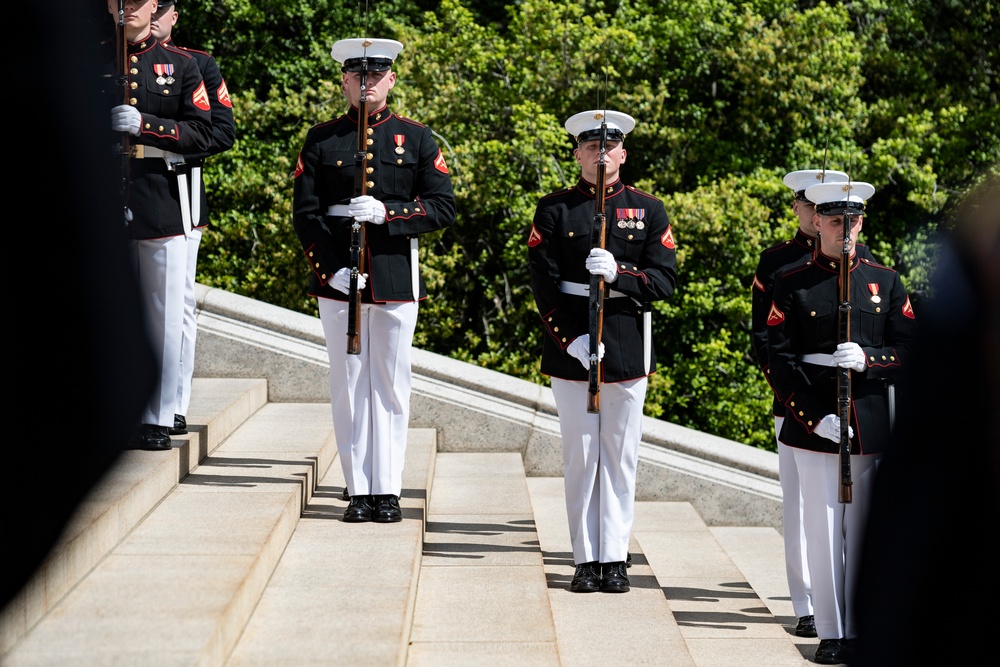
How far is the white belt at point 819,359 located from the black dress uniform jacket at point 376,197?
168 centimetres

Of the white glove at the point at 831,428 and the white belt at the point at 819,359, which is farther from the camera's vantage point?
the white belt at the point at 819,359

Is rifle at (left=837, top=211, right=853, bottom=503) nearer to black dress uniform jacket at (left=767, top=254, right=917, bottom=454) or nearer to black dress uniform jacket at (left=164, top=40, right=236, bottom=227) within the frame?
black dress uniform jacket at (left=767, top=254, right=917, bottom=454)

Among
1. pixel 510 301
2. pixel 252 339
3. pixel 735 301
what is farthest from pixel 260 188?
pixel 252 339

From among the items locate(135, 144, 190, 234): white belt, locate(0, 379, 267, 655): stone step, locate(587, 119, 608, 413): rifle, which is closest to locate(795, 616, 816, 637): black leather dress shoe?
locate(587, 119, 608, 413): rifle

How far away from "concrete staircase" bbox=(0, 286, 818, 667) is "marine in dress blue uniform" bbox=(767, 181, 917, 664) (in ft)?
1.47

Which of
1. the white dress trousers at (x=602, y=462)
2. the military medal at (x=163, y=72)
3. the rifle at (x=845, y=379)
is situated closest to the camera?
the rifle at (x=845, y=379)

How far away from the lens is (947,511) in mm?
1268

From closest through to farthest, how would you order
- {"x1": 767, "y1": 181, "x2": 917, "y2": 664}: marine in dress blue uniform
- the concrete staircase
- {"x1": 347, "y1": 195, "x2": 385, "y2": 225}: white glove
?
1. the concrete staircase
2. {"x1": 767, "y1": 181, "x2": 917, "y2": 664}: marine in dress blue uniform
3. {"x1": 347, "y1": 195, "x2": 385, "y2": 225}: white glove

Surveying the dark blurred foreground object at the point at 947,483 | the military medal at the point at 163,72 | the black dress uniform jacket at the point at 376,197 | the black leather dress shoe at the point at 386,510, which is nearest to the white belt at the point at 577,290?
the black dress uniform jacket at the point at 376,197

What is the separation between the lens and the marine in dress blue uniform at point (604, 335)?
582 centimetres

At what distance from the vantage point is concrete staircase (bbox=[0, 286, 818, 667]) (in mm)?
3848

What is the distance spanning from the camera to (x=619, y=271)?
579 centimetres

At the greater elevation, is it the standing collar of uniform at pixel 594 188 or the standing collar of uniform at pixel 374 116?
the standing collar of uniform at pixel 374 116

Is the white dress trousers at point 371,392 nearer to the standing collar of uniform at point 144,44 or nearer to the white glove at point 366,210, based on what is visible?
the white glove at point 366,210
